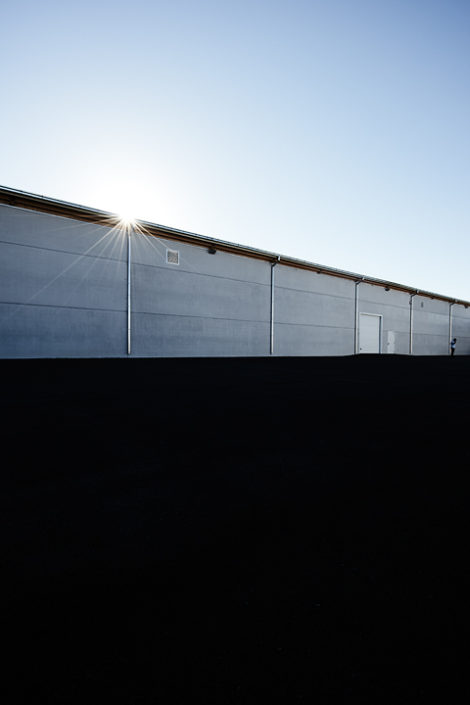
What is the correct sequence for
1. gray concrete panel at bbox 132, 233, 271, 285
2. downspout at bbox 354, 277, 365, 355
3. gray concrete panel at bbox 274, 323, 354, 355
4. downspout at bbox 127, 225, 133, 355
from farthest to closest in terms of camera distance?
downspout at bbox 354, 277, 365, 355, gray concrete panel at bbox 274, 323, 354, 355, gray concrete panel at bbox 132, 233, 271, 285, downspout at bbox 127, 225, 133, 355

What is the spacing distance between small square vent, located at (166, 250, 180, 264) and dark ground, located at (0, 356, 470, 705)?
1372cm

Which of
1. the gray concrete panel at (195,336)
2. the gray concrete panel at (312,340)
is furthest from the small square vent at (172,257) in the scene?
the gray concrete panel at (312,340)

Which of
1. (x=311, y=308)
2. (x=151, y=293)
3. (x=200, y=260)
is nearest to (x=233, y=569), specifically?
(x=151, y=293)

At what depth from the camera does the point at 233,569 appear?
151 centimetres

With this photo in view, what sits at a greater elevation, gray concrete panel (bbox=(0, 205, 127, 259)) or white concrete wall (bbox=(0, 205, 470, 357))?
gray concrete panel (bbox=(0, 205, 127, 259))

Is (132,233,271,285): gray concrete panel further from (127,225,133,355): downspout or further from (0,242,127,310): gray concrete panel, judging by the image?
(0,242,127,310): gray concrete panel

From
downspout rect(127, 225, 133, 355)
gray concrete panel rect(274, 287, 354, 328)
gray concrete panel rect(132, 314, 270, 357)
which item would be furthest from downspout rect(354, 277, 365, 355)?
downspout rect(127, 225, 133, 355)

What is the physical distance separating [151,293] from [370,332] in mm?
15396

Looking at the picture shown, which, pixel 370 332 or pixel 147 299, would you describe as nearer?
pixel 147 299

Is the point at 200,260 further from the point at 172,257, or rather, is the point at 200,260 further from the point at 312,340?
the point at 312,340

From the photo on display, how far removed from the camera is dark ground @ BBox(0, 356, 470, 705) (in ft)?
3.33

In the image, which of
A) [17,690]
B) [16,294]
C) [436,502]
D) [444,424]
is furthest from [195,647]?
[16,294]

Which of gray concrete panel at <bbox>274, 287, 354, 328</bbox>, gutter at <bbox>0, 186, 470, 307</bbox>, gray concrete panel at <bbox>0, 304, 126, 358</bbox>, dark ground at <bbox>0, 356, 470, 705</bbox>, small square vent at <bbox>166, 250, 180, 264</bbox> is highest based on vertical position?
gutter at <bbox>0, 186, 470, 307</bbox>

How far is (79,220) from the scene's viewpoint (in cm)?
1420
